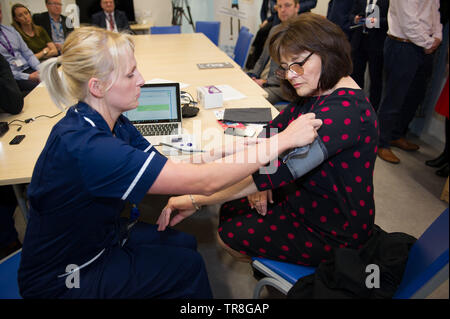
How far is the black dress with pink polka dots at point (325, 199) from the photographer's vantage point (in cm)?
112

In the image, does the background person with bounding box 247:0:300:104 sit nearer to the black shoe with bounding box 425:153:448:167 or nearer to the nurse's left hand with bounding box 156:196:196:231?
the black shoe with bounding box 425:153:448:167

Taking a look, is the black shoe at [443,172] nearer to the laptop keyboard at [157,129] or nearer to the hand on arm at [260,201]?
the hand on arm at [260,201]

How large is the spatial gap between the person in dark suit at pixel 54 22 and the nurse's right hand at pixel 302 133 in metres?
3.65

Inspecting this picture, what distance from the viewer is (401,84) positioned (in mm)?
2852

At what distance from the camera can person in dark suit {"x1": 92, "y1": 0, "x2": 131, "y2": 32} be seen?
4.99 meters

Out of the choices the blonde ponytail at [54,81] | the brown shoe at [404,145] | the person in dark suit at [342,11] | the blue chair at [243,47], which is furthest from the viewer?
the person in dark suit at [342,11]

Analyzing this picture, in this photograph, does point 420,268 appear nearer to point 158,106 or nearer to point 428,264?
point 428,264

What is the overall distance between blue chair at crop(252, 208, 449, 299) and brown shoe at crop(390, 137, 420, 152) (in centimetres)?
244

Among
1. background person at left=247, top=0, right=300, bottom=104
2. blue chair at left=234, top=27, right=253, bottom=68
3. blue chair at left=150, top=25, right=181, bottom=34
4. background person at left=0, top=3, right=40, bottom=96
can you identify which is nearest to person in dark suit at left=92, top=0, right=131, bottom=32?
blue chair at left=150, top=25, right=181, bottom=34

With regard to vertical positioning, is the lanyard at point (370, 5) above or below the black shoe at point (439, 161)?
above

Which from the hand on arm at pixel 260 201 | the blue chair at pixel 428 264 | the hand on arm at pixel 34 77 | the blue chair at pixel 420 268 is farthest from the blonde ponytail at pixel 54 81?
the hand on arm at pixel 34 77

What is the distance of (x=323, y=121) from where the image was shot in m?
1.10

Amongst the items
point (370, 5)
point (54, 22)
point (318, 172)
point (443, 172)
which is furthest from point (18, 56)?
point (443, 172)
